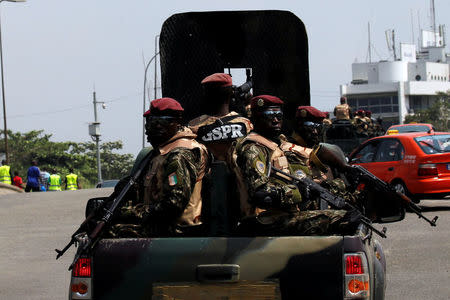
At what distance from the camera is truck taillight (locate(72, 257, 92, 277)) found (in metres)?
5.84

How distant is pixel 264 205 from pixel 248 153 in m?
0.40

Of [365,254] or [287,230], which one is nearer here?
[365,254]

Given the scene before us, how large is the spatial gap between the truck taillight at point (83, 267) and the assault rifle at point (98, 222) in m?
0.03

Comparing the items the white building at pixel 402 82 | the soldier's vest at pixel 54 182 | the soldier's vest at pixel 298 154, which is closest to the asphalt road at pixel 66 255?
the soldier's vest at pixel 298 154

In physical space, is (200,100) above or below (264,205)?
above

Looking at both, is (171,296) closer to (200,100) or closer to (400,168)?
(200,100)

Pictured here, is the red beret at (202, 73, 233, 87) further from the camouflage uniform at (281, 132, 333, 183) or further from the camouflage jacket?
the camouflage jacket

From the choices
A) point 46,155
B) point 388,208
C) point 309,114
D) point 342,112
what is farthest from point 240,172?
point 46,155

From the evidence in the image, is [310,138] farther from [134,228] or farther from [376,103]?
[376,103]

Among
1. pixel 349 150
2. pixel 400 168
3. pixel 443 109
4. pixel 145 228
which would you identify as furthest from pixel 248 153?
pixel 443 109

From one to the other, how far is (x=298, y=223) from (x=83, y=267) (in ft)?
4.31

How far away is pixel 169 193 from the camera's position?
20.0ft

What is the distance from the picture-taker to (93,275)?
19.1 ft

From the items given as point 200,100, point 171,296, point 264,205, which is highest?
point 200,100
